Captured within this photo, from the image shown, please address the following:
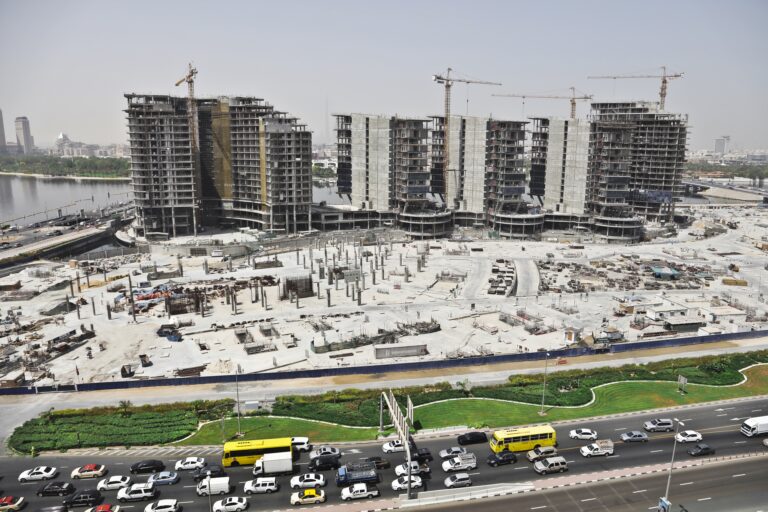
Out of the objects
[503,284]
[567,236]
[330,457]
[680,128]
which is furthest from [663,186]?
[330,457]

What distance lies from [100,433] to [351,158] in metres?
134

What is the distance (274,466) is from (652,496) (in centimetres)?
3121

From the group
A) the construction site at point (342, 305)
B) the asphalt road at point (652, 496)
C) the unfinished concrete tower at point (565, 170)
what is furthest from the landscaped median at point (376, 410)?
the unfinished concrete tower at point (565, 170)

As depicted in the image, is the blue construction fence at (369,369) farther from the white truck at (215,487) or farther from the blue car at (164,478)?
the white truck at (215,487)

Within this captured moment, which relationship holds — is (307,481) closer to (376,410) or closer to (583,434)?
(376,410)

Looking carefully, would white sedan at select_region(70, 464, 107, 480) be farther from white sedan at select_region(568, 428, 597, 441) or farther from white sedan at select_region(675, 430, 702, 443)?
white sedan at select_region(675, 430, 702, 443)

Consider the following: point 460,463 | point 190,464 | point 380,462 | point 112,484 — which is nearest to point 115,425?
point 112,484

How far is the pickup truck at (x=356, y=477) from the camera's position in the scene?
45.6 m

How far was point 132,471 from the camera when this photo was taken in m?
47.7

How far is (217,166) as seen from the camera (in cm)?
16525

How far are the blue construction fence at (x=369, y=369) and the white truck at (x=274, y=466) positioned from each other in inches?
792

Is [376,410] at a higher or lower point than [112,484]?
higher

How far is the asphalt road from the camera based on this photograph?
42.6 metres

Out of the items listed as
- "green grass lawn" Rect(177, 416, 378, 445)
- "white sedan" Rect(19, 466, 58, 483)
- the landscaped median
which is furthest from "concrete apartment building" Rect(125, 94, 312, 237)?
"white sedan" Rect(19, 466, 58, 483)
